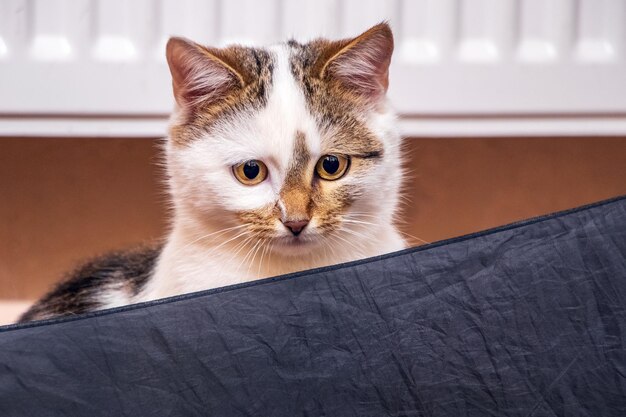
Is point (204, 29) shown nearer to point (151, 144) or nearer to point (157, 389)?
point (151, 144)

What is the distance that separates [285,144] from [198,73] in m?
0.14

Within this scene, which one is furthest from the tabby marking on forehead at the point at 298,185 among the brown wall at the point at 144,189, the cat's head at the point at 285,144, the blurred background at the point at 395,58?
the brown wall at the point at 144,189

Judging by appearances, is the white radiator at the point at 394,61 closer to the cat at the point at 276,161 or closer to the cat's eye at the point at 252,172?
the cat at the point at 276,161

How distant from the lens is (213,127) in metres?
0.82

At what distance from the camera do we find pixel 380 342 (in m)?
0.61

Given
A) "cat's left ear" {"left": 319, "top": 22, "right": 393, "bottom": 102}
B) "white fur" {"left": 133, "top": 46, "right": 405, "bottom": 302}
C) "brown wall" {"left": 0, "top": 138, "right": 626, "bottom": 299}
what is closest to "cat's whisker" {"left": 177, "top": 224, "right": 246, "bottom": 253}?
"white fur" {"left": 133, "top": 46, "right": 405, "bottom": 302}

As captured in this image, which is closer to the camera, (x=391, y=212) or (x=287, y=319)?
(x=287, y=319)

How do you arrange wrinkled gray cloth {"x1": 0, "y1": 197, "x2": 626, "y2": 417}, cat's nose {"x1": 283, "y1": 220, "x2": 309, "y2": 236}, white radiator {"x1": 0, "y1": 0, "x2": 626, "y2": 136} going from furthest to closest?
white radiator {"x1": 0, "y1": 0, "x2": 626, "y2": 136}
cat's nose {"x1": 283, "y1": 220, "x2": 309, "y2": 236}
wrinkled gray cloth {"x1": 0, "y1": 197, "x2": 626, "y2": 417}

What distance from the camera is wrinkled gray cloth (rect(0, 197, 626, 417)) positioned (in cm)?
58

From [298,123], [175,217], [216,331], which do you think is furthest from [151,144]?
[216,331]

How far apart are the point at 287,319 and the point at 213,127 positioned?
30 centimetres

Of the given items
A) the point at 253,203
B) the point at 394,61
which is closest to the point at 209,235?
the point at 253,203

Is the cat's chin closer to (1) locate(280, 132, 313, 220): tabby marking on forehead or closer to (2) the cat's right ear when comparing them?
(1) locate(280, 132, 313, 220): tabby marking on forehead

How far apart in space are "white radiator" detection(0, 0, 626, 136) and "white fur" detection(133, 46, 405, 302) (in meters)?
0.23
